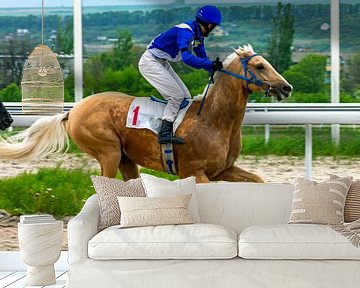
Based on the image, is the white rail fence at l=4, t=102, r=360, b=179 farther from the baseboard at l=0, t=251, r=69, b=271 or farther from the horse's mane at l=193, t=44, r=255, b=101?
the baseboard at l=0, t=251, r=69, b=271

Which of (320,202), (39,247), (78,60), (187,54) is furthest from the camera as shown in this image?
(78,60)

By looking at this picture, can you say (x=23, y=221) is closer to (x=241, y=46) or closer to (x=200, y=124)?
(x=200, y=124)

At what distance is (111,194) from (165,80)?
1.24 metres

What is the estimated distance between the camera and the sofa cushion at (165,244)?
5.13 metres

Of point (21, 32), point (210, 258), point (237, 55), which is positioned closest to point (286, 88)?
point (237, 55)

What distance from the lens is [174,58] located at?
21.5 feet

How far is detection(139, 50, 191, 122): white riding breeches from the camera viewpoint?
6508mm

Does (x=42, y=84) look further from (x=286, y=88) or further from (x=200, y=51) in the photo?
(x=286, y=88)

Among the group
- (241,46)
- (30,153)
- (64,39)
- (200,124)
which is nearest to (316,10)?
(241,46)

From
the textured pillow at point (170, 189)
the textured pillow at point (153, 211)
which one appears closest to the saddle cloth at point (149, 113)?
the textured pillow at point (170, 189)

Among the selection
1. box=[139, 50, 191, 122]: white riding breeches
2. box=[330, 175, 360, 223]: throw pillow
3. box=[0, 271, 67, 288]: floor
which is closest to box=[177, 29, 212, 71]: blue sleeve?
box=[139, 50, 191, 122]: white riding breeches

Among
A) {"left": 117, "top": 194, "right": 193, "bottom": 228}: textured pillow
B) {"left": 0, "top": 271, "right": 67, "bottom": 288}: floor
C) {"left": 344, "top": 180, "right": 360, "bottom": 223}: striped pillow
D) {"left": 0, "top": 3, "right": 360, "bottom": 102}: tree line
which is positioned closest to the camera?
{"left": 117, "top": 194, "right": 193, "bottom": 228}: textured pillow

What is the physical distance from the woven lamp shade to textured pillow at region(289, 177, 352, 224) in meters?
1.88

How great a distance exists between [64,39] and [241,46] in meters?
1.40
